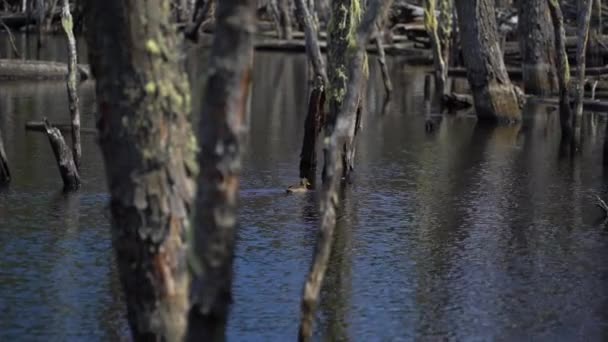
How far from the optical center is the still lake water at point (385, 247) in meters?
9.47

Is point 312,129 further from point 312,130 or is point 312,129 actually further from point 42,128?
point 42,128

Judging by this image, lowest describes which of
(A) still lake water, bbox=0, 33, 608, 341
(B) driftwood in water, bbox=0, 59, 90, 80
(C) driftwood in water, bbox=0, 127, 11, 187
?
(A) still lake water, bbox=0, 33, 608, 341

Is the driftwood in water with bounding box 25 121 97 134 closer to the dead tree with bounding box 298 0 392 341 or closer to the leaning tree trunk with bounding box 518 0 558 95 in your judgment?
the leaning tree trunk with bounding box 518 0 558 95

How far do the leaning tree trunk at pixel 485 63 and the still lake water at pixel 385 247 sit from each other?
2567 mm

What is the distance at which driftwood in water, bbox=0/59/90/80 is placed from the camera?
2717 centimetres

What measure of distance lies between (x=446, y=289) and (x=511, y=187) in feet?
17.0

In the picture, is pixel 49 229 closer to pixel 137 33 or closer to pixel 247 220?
pixel 247 220

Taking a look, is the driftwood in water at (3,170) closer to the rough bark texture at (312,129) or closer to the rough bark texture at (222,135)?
the rough bark texture at (312,129)

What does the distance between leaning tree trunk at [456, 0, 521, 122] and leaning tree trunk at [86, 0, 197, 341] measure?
54.1 ft

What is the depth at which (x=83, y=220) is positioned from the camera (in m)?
12.7

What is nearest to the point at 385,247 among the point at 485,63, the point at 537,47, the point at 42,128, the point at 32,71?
the point at 42,128

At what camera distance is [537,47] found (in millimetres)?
25641

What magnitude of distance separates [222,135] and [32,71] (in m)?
23.2

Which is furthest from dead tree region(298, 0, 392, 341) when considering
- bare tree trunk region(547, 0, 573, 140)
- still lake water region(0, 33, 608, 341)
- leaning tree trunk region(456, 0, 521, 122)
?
leaning tree trunk region(456, 0, 521, 122)
